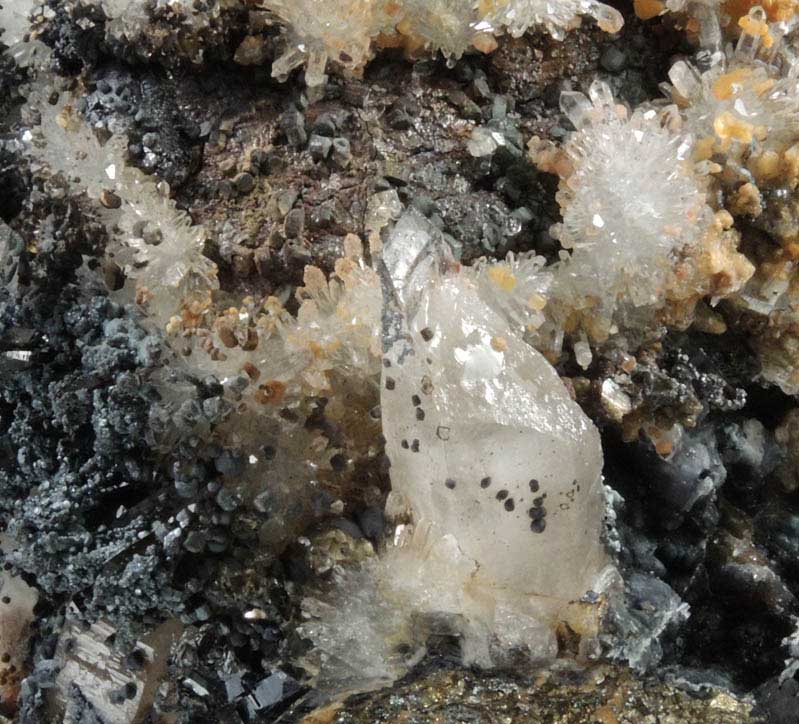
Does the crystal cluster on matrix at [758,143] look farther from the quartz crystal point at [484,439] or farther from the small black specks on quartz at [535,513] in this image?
the small black specks on quartz at [535,513]

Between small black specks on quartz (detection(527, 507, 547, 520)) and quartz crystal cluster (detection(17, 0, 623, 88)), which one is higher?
quartz crystal cluster (detection(17, 0, 623, 88))

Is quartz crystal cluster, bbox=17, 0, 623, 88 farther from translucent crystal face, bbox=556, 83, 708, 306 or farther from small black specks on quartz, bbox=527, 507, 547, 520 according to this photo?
small black specks on quartz, bbox=527, 507, 547, 520

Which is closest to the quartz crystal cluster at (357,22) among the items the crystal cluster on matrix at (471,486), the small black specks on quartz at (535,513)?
the crystal cluster on matrix at (471,486)

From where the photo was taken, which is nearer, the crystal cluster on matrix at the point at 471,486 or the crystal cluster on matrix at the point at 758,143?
the crystal cluster on matrix at the point at 471,486

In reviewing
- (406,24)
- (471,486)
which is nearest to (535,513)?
(471,486)

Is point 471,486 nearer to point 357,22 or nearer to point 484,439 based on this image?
point 484,439

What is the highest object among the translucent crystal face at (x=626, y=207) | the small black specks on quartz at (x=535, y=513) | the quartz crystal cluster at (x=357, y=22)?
the quartz crystal cluster at (x=357, y=22)

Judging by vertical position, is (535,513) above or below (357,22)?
below

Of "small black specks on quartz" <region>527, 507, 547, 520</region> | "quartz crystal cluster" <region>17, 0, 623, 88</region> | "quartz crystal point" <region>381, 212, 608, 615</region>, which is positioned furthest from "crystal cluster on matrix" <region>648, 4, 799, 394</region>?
"small black specks on quartz" <region>527, 507, 547, 520</region>

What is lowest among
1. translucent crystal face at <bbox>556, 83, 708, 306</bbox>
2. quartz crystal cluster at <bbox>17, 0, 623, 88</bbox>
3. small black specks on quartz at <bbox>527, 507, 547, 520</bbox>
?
small black specks on quartz at <bbox>527, 507, 547, 520</bbox>
